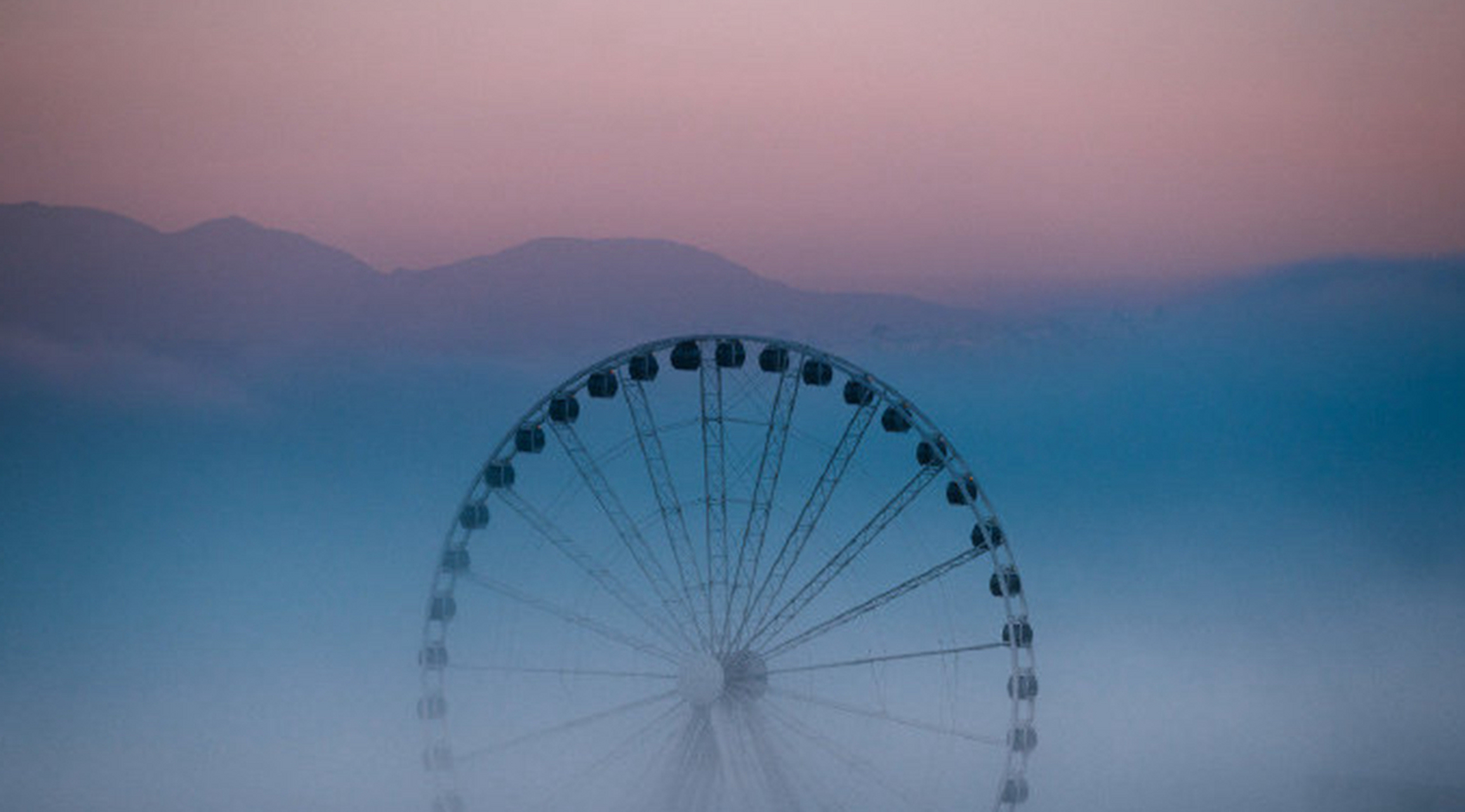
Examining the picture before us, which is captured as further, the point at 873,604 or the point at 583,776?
the point at 583,776

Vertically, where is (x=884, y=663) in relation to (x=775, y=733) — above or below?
above

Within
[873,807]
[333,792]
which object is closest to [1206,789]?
[873,807]

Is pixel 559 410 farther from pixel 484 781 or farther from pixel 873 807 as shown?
pixel 873 807

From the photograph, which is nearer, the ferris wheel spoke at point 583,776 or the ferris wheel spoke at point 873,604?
the ferris wheel spoke at point 873,604

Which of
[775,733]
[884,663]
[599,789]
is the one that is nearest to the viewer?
[775,733]

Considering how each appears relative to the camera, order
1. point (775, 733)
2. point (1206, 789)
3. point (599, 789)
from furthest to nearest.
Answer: point (1206, 789) < point (599, 789) < point (775, 733)

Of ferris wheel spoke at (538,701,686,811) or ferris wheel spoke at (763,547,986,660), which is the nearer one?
ferris wheel spoke at (763,547,986,660)

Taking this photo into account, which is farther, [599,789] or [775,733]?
[599,789]

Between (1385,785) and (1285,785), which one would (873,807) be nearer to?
(1285,785)

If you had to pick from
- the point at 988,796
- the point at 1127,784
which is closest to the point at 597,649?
the point at 988,796
